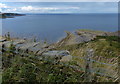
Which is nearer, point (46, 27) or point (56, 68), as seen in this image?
point (56, 68)

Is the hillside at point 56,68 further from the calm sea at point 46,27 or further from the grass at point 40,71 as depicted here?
the calm sea at point 46,27

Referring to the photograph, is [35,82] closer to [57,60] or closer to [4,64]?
[57,60]

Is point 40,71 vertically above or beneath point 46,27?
beneath

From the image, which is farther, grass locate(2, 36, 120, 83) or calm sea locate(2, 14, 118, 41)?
calm sea locate(2, 14, 118, 41)

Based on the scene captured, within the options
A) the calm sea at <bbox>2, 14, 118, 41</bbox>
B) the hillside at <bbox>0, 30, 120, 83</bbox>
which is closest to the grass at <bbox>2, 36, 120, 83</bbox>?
the hillside at <bbox>0, 30, 120, 83</bbox>

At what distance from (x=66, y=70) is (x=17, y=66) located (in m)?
1.01

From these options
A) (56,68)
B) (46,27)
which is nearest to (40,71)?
(56,68)

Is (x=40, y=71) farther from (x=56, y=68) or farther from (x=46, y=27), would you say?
(x=46, y=27)

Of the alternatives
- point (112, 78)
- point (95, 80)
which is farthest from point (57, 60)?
point (112, 78)

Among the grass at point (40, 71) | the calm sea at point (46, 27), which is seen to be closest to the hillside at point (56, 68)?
the grass at point (40, 71)

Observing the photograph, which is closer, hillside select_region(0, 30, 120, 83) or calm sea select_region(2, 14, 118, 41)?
hillside select_region(0, 30, 120, 83)

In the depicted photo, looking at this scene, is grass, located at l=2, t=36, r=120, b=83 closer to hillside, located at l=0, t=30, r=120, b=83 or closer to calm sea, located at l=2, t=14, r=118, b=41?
hillside, located at l=0, t=30, r=120, b=83

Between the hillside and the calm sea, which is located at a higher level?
the calm sea

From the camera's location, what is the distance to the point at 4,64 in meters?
3.34
